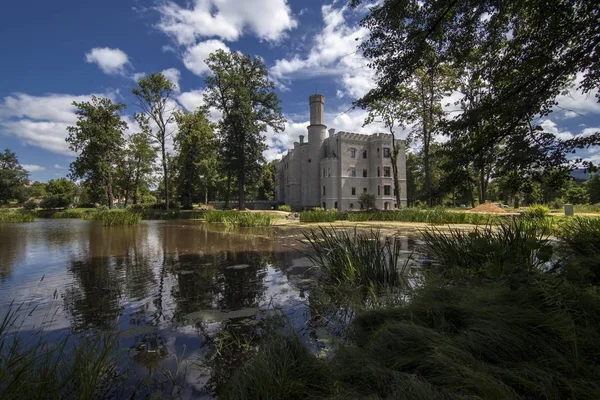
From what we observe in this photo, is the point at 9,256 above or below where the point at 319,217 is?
below

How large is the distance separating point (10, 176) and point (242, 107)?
167ft

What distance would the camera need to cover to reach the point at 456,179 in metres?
6.19

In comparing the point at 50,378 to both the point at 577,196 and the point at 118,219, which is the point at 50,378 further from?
the point at 577,196

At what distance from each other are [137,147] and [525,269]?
5865 cm

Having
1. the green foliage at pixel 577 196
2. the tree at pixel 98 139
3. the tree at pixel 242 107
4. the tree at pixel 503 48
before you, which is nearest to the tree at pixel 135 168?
the tree at pixel 98 139

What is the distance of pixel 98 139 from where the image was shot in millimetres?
41844

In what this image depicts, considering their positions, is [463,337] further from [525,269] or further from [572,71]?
[572,71]

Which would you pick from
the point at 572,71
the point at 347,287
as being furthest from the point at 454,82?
the point at 347,287

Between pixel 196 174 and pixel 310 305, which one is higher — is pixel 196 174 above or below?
above

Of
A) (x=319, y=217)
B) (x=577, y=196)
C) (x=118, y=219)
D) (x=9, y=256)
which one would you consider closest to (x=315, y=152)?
(x=319, y=217)

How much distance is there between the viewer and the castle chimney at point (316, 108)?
50406 millimetres

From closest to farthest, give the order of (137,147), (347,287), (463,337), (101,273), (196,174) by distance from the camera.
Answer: (463,337) < (347,287) < (101,273) < (196,174) < (137,147)

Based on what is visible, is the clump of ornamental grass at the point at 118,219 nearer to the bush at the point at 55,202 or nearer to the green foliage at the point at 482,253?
the green foliage at the point at 482,253

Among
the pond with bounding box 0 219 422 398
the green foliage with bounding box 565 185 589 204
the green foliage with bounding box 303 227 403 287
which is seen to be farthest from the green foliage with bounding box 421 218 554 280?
the green foliage with bounding box 565 185 589 204
